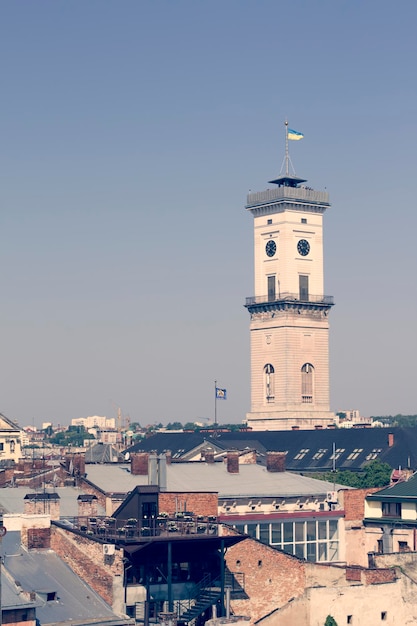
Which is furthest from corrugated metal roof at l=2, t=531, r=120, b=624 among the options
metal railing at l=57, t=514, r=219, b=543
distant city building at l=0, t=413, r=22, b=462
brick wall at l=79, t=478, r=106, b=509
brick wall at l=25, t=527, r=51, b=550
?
distant city building at l=0, t=413, r=22, b=462

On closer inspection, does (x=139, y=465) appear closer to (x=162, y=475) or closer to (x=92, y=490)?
(x=92, y=490)

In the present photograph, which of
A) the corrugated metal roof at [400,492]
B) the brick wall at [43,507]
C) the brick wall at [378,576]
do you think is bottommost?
the brick wall at [378,576]

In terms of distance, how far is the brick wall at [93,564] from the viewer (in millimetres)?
72125

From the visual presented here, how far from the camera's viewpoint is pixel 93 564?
72.7 metres

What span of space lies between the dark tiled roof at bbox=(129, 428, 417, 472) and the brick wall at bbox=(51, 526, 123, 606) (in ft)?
256

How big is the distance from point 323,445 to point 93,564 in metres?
100

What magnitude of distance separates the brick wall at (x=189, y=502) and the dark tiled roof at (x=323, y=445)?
62082 millimetres

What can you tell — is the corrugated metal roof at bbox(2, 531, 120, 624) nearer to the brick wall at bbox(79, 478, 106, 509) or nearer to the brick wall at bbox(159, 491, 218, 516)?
the brick wall at bbox(159, 491, 218, 516)

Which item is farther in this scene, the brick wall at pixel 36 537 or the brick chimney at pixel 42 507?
the brick chimney at pixel 42 507

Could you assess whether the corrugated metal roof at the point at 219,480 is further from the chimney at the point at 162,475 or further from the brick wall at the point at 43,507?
the brick wall at the point at 43,507

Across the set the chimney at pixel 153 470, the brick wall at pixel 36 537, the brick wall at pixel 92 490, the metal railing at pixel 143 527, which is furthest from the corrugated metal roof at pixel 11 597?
the brick wall at pixel 92 490

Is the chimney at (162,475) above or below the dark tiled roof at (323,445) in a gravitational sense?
below

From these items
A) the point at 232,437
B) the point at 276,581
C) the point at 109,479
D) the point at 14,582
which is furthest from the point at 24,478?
the point at 232,437

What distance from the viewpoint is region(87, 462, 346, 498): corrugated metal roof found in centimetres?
10369
